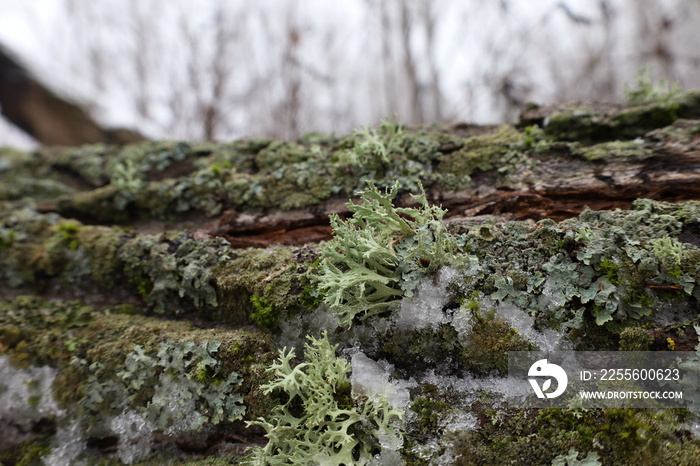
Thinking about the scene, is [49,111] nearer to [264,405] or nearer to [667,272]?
[264,405]

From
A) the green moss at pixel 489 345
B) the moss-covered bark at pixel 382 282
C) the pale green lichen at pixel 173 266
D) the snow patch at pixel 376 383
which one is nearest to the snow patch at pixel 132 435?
the moss-covered bark at pixel 382 282

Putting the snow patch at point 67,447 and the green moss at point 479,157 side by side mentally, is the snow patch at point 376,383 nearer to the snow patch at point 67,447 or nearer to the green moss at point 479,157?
the green moss at point 479,157

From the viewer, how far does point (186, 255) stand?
3.31 metres

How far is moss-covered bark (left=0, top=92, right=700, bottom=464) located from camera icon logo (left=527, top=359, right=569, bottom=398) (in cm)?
11

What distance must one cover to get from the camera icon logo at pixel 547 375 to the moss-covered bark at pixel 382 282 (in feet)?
0.36

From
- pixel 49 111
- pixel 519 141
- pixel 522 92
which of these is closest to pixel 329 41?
pixel 522 92

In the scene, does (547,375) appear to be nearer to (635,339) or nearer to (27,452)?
(635,339)

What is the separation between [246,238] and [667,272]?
2996 mm

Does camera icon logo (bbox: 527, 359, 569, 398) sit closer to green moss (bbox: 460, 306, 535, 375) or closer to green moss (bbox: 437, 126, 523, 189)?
green moss (bbox: 460, 306, 535, 375)

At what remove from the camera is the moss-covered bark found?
7.39 feet

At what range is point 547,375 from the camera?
2258 mm

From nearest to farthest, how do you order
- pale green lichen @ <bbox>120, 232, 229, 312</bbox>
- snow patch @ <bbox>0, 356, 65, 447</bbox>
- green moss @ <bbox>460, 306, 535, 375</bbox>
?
green moss @ <bbox>460, 306, 535, 375</bbox> → snow patch @ <bbox>0, 356, 65, 447</bbox> → pale green lichen @ <bbox>120, 232, 229, 312</bbox>

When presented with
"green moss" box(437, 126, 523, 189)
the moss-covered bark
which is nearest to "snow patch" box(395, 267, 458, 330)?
the moss-covered bark

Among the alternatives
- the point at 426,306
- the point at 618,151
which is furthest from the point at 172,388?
the point at 618,151
